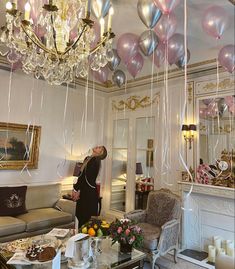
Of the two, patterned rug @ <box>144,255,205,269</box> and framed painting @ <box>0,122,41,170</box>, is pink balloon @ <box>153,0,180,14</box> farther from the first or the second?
framed painting @ <box>0,122,41,170</box>

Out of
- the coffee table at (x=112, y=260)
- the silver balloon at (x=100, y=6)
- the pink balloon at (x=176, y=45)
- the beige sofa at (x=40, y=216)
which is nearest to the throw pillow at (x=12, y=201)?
the beige sofa at (x=40, y=216)

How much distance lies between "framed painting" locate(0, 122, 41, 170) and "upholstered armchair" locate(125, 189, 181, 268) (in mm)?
1656

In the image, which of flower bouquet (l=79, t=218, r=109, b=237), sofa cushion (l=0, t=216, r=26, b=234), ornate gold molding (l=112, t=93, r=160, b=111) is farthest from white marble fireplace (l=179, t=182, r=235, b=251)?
sofa cushion (l=0, t=216, r=26, b=234)

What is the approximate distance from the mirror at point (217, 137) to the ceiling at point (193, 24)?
1.80 ft

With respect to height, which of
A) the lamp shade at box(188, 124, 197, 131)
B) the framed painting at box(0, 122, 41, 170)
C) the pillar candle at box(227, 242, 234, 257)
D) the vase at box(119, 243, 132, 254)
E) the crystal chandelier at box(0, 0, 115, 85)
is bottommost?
the vase at box(119, 243, 132, 254)

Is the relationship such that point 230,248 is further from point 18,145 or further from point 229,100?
point 18,145

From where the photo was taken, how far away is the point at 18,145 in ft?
10.3

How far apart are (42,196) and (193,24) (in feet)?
9.53

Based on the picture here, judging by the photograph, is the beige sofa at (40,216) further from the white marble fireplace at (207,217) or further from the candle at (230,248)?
the candle at (230,248)

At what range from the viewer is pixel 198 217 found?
2.28 m

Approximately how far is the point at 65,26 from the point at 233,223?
202 cm

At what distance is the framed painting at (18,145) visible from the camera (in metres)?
3.00

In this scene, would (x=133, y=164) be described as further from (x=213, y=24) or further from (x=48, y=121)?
(x=213, y=24)

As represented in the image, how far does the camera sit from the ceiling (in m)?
1.83
